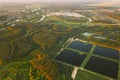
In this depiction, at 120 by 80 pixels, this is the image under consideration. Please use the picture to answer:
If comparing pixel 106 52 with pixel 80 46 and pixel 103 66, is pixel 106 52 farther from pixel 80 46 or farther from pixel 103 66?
pixel 103 66

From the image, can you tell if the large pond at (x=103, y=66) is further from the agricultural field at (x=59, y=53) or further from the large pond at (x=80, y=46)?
the large pond at (x=80, y=46)

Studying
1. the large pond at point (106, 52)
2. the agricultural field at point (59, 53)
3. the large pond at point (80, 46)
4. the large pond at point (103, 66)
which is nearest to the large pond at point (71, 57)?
the agricultural field at point (59, 53)

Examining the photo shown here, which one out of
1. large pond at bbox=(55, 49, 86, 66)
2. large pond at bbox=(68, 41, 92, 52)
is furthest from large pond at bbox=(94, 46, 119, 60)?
large pond at bbox=(55, 49, 86, 66)

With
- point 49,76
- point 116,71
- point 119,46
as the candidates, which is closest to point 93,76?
point 116,71

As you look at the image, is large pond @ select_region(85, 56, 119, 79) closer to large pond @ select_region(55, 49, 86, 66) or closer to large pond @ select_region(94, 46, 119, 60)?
large pond @ select_region(55, 49, 86, 66)

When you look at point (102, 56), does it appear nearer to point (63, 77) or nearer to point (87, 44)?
point (87, 44)

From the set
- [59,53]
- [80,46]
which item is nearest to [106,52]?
[80,46]
